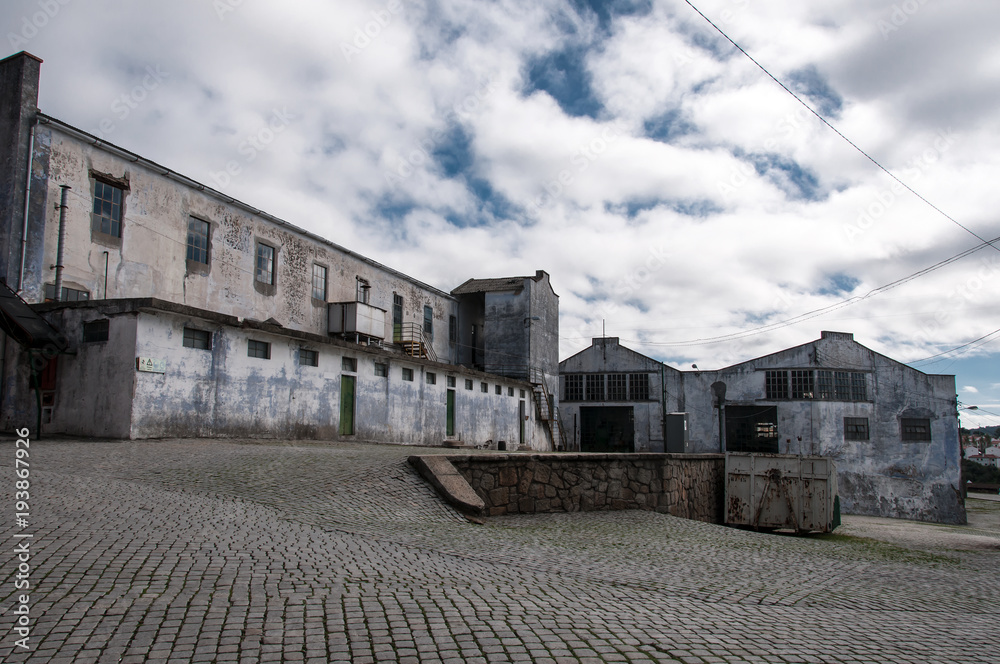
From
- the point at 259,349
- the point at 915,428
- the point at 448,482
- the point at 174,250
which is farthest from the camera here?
the point at 915,428

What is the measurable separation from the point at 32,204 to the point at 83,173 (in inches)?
63.9

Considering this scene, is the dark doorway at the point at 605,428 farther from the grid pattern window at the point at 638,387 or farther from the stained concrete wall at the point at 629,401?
the grid pattern window at the point at 638,387

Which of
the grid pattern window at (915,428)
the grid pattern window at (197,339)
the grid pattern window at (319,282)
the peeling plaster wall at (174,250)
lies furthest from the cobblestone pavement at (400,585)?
the grid pattern window at (915,428)

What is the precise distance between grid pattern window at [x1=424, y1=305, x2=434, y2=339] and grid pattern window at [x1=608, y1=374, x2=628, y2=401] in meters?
10.4

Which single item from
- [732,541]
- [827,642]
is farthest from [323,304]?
[827,642]

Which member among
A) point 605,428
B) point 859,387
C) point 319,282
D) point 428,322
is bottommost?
point 605,428

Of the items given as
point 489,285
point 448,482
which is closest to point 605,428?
point 489,285

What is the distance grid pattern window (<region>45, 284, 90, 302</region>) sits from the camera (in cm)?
1574

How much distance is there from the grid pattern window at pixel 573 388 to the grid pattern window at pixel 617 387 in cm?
165

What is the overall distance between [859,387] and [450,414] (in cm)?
2035

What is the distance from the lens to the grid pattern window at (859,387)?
106ft

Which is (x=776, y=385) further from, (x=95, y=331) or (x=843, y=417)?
(x=95, y=331)

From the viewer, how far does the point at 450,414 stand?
25.4 meters

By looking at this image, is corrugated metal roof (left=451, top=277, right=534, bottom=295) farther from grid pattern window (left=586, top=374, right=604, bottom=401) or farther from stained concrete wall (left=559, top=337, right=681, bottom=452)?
grid pattern window (left=586, top=374, right=604, bottom=401)
